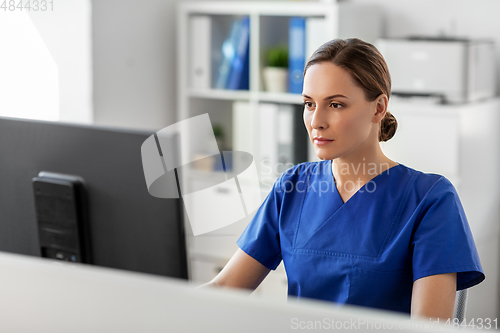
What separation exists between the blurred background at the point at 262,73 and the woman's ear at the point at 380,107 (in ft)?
3.47

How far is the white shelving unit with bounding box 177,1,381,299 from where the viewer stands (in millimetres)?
2557

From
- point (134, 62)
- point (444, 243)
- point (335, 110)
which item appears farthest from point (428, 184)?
point (134, 62)

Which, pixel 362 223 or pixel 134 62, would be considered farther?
pixel 134 62

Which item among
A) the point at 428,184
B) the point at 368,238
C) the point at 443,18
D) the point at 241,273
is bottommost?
the point at 241,273

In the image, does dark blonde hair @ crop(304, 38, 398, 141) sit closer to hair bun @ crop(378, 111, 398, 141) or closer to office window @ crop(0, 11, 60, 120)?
hair bun @ crop(378, 111, 398, 141)

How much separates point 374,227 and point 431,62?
1.39 metres

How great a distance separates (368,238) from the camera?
1.13 m

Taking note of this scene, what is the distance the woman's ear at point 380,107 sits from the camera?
45.8 inches

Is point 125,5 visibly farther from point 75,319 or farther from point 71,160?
point 75,319

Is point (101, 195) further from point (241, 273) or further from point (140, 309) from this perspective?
point (140, 309)

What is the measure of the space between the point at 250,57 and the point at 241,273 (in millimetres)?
1705

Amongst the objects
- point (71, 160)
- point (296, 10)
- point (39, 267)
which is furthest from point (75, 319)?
point (296, 10)

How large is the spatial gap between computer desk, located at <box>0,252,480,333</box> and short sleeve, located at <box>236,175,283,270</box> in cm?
95

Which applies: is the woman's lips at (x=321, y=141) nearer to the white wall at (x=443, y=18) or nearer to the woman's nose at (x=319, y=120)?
the woman's nose at (x=319, y=120)
